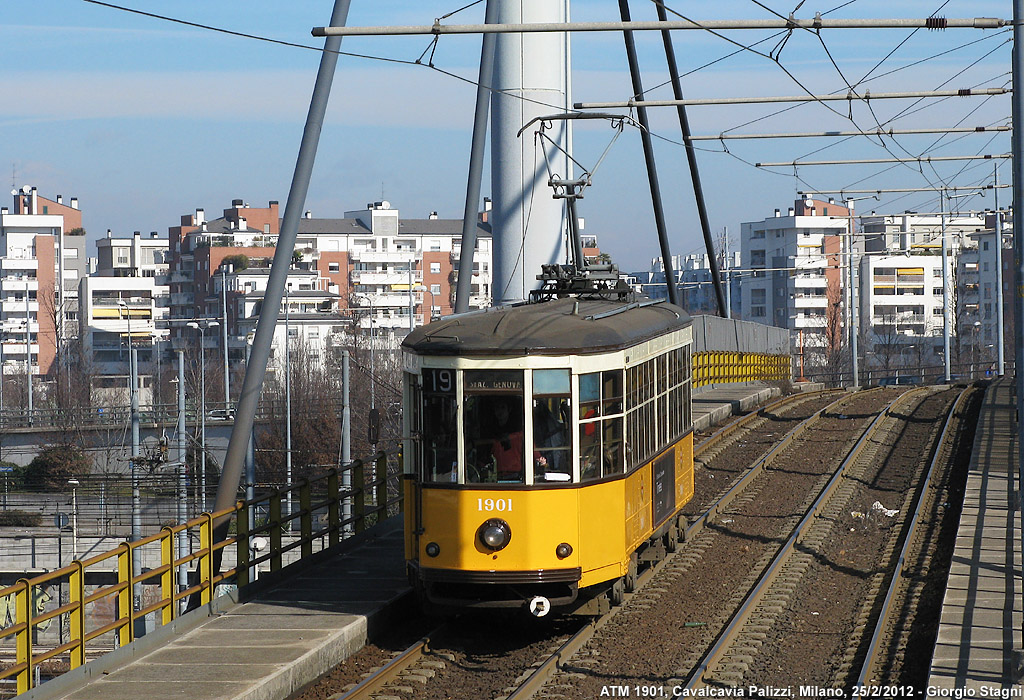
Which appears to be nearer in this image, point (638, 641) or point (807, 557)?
point (638, 641)

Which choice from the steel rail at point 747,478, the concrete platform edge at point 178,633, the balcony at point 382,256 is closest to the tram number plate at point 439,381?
the concrete platform edge at point 178,633

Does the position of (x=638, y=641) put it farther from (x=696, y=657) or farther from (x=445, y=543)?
(x=445, y=543)

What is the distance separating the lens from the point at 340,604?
35.6 ft

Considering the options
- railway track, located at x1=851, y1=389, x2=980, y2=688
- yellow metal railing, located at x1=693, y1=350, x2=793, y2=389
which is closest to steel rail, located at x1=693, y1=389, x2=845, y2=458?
yellow metal railing, located at x1=693, y1=350, x2=793, y2=389

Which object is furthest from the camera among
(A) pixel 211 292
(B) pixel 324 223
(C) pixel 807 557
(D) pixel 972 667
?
(B) pixel 324 223

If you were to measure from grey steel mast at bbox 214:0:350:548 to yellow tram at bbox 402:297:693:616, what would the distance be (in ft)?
8.92

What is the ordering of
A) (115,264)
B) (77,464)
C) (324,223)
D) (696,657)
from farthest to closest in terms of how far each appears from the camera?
(115,264)
(324,223)
(77,464)
(696,657)

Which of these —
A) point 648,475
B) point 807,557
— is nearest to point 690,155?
point 807,557

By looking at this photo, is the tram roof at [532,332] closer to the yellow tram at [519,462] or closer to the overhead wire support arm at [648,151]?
the yellow tram at [519,462]

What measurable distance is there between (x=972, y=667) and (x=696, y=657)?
78.3 inches

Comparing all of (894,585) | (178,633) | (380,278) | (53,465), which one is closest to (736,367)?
(894,585)

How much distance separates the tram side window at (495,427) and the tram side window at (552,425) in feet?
0.34

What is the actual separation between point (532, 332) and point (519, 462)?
1.05m

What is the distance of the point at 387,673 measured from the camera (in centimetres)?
923
